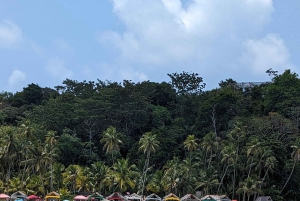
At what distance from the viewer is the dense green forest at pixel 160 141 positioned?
72.3m

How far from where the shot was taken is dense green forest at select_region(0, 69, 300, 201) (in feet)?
237

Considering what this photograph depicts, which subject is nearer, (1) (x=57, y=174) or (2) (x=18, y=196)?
(2) (x=18, y=196)

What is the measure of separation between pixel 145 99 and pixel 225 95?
13.4 m

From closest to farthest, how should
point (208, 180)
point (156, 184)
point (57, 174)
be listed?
point (208, 180), point (156, 184), point (57, 174)

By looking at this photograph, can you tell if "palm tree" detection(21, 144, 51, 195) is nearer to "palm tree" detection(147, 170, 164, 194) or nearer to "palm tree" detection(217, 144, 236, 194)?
"palm tree" detection(147, 170, 164, 194)

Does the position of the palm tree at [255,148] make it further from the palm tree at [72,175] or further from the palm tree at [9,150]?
the palm tree at [9,150]

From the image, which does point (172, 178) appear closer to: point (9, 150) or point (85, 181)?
point (85, 181)

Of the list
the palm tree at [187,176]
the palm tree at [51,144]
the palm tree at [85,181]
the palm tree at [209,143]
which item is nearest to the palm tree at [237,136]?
the palm tree at [209,143]

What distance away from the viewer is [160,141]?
8219 cm

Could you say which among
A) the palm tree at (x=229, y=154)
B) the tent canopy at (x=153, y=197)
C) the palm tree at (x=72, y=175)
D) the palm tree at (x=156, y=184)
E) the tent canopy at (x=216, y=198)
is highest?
the palm tree at (x=229, y=154)

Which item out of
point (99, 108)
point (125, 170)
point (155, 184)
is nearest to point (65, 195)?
point (125, 170)

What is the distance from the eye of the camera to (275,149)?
2928 inches

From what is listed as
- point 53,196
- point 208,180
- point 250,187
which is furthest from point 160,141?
point 53,196

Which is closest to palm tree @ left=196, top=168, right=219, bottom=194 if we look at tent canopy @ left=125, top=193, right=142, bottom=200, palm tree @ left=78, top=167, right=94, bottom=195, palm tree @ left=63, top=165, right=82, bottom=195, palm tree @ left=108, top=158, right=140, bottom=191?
tent canopy @ left=125, top=193, right=142, bottom=200
